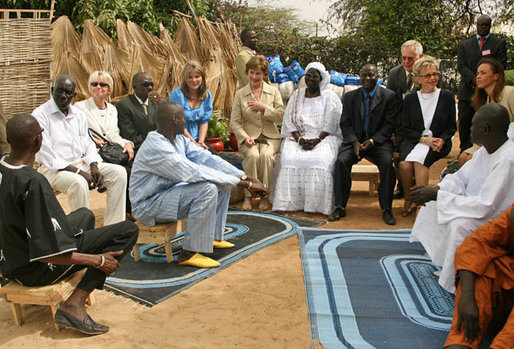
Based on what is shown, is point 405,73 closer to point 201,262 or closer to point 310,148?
point 310,148

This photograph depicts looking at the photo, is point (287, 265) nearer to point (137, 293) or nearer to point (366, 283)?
point (366, 283)

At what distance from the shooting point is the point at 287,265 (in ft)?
15.6

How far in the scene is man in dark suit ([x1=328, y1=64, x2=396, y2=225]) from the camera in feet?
20.5

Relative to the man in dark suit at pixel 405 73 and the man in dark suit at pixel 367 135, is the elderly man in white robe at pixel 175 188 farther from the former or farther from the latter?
the man in dark suit at pixel 405 73

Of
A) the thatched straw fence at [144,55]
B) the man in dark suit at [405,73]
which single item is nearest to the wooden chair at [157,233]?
the man in dark suit at [405,73]

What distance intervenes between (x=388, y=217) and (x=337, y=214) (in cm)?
59

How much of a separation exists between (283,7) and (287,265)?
22.3m

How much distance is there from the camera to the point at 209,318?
A: 3734 mm

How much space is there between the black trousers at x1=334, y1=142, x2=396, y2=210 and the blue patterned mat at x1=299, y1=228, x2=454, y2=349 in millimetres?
736

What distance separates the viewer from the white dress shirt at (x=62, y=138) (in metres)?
5.13

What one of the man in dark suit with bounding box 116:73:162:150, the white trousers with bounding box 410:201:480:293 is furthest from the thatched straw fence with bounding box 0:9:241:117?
the white trousers with bounding box 410:201:480:293

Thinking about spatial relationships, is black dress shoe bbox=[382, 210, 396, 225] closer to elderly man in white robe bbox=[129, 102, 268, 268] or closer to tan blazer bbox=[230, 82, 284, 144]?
tan blazer bbox=[230, 82, 284, 144]

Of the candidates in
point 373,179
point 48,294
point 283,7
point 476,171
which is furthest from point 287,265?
point 283,7

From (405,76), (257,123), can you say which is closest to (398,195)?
(405,76)
